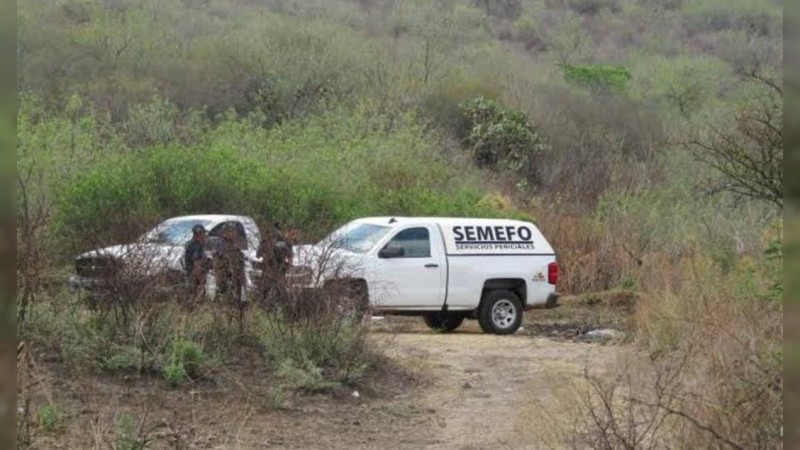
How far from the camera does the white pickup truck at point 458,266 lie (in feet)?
51.7

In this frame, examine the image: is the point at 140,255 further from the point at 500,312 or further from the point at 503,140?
the point at 503,140

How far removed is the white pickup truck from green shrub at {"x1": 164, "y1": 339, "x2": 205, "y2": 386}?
533 cm

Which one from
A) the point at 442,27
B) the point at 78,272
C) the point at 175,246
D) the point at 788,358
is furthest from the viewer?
the point at 442,27

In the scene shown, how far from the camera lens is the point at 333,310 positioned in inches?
421

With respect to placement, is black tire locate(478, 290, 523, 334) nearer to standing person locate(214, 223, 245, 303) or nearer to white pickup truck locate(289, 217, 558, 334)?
white pickup truck locate(289, 217, 558, 334)

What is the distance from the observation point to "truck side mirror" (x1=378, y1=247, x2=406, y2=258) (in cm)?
1573

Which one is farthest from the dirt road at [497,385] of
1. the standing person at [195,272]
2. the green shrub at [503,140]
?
the green shrub at [503,140]

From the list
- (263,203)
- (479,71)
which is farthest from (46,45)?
(263,203)

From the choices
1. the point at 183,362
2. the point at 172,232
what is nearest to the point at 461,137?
the point at 172,232

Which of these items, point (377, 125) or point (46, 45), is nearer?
point (377, 125)

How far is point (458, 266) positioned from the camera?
1608 centimetres

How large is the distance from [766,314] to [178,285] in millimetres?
5415

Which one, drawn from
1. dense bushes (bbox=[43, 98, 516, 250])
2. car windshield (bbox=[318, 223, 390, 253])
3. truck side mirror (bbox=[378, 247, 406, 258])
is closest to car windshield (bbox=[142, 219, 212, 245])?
dense bushes (bbox=[43, 98, 516, 250])

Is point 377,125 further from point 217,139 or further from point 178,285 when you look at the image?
point 178,285
